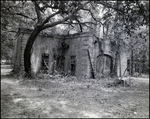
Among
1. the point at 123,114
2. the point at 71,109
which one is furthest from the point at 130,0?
the point at 71,109

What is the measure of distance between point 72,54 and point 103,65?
363cm

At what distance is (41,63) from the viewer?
50.8 ft

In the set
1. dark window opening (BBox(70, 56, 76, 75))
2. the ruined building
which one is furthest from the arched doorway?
dark window opening (BBox(70, 56, 76, 75))

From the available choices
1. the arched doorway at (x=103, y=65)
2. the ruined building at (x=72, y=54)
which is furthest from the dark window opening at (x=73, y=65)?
the arched doorway at (x=103, y=65)

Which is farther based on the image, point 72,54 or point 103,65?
point 103,65

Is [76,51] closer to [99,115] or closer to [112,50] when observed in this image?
[112,50]

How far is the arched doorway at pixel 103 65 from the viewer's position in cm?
1563

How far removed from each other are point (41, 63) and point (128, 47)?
10.7m

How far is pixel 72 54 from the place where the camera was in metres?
15.9

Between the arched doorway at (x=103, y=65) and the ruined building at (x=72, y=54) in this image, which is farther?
the arched doorway at (x=103, y=65)

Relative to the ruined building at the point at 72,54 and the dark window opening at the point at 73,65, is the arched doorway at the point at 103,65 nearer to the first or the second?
the ruined building at the point at 72,54

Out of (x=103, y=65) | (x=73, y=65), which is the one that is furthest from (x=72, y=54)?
(x=103, y=65)

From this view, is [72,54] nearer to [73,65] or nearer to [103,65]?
[73,65]

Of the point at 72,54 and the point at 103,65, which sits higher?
the point at 72,54
